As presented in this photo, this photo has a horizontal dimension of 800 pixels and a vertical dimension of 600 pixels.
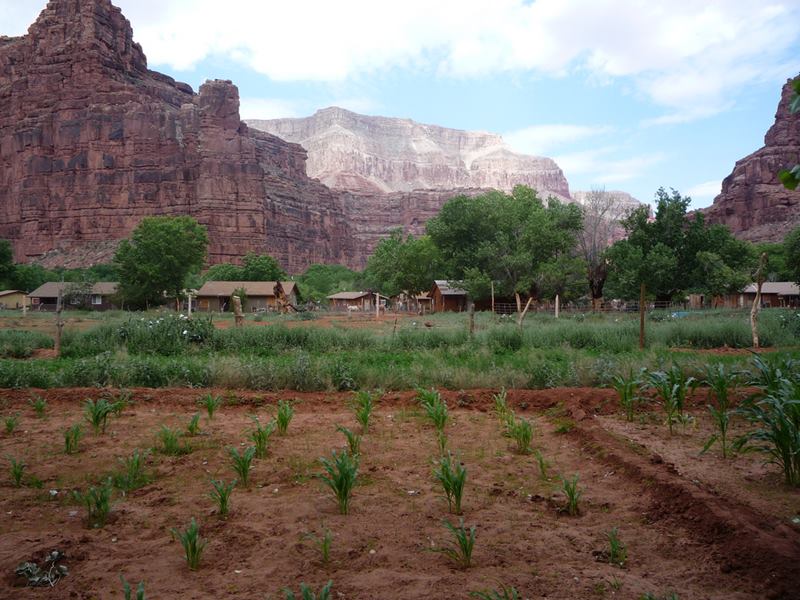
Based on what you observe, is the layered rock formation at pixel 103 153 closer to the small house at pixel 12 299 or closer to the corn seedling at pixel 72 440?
the small house at pixel 12 299

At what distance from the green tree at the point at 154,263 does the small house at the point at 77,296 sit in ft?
15.0

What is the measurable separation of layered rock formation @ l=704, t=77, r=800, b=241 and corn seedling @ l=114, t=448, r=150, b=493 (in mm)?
93303

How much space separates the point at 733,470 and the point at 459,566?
3217 millimetres

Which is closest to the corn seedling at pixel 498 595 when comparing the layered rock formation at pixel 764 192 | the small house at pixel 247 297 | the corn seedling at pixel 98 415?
the corn seedling at pixel 98 415

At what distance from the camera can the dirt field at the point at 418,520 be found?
322 centimetres

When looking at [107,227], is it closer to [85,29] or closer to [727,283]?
[85,29]

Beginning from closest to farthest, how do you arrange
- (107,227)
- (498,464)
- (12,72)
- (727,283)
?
(498,464) < (727,283) < (107,227) < (12,72)

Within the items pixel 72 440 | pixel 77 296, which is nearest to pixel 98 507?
pixel 72 440

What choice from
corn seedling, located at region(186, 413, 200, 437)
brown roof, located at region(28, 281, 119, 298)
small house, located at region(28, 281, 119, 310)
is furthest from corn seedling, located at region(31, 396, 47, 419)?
brown roof, located at region(28, 281, 119, 298)

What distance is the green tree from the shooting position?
5084cm

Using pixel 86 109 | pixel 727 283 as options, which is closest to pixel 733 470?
pixel 727 283

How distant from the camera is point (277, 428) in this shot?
714cm

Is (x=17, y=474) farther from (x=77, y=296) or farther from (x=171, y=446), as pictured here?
(x=77, y=296)

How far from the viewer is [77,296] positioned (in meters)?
57.0
